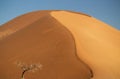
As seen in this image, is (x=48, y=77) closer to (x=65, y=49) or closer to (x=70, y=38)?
(x=65, y=49)

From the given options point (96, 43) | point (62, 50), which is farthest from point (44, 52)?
point (96, 43)

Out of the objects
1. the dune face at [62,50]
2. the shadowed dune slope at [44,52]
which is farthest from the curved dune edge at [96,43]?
the shadowed dune slope at [44,52]

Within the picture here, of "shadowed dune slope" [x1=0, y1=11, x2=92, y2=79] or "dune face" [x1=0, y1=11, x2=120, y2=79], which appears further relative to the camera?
"dune face" [x1=0, y1=11, x2=120, y2=79]

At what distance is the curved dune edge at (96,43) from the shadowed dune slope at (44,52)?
78 centimetres

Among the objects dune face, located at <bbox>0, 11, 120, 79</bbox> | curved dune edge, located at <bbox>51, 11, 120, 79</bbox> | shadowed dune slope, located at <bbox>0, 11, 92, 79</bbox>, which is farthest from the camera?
curved dune edge, located at <bbox>51, 11, 120, 79</bbox>

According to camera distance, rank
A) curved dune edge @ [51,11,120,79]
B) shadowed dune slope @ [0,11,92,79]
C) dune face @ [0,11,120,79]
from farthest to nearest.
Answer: curved dune edge @ [51,11,120,79] < dune face @ [0,11,120,79] < shadowed dune slope @ [0,11,92,79]

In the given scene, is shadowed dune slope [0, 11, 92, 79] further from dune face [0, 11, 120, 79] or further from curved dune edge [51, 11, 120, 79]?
curved dune edge [51, 11, 120, 79]

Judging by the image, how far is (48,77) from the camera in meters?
17.0

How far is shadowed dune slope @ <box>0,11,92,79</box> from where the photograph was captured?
17281mm

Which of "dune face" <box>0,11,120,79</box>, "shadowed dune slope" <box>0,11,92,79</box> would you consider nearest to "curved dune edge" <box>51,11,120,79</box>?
"dune face" <box>0,11,120,79</box>

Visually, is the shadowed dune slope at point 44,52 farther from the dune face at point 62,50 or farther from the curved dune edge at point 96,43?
the curved dune edge at point 96,43

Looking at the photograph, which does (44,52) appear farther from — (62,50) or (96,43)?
(96,43)

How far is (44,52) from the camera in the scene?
19469 millimetres

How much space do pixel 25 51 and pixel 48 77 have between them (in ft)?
13.5
